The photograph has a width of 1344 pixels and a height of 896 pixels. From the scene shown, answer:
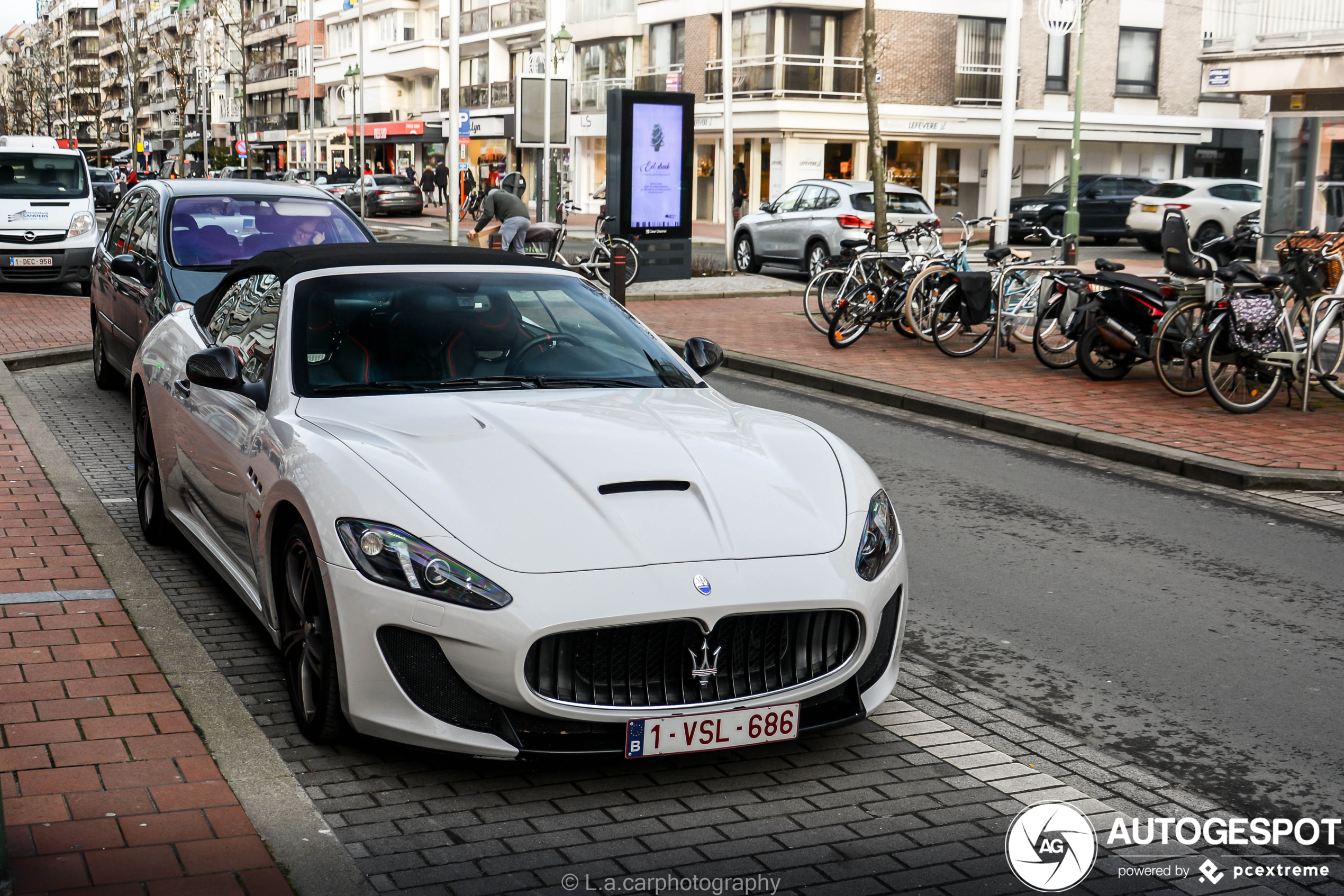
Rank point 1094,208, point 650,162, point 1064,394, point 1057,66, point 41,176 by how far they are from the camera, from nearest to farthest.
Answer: point 1064,394
point 41,176
point 650,162
point 1094,208
point 1057,66

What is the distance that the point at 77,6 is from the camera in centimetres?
15062

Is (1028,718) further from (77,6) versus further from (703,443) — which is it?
(77,6)

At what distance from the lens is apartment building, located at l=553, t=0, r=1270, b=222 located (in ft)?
154

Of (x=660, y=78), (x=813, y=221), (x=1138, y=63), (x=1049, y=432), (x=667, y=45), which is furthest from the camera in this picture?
(x=660, y=78)

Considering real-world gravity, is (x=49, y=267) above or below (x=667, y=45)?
below

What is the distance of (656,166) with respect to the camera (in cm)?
2381

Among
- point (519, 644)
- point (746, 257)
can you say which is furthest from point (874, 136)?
point (519, 644)

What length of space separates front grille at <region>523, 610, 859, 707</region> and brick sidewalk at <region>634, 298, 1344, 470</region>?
20.0ft

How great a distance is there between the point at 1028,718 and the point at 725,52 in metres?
24.7

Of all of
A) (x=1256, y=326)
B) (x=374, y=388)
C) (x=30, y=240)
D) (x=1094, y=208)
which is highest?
(x=374, y=388)

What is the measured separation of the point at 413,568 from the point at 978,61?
48.5m

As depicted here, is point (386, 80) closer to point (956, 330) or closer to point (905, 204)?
point (905, 204)

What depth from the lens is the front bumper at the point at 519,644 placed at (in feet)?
12.6

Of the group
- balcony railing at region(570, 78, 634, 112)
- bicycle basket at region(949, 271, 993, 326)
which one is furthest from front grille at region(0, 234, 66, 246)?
balcony railing at region(570, 78, 634, 112)
